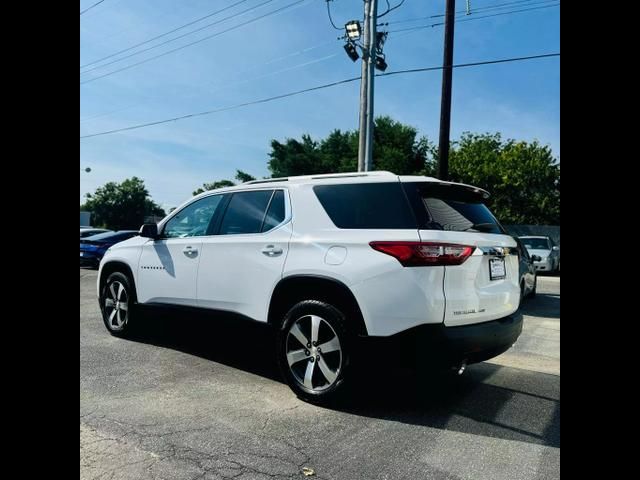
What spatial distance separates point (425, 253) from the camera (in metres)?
3.34

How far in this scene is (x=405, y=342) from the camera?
3.33 m

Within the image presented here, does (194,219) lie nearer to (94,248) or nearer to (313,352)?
(313,352)

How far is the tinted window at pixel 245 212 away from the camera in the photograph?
4.46 metres

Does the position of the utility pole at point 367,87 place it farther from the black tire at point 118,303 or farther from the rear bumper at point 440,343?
→ the rear bumper at point 440,343

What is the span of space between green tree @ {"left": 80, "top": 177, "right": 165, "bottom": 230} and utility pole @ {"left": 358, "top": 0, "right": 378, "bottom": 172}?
71209 mm

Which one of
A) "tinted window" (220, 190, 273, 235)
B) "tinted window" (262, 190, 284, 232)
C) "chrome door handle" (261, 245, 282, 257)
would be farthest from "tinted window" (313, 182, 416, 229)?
"tinted window" (220, 190, 273, 235)

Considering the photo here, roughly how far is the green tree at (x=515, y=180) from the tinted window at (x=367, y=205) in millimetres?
35767

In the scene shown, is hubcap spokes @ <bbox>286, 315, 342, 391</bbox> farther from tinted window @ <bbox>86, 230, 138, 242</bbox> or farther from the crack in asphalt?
tinted window @ <bbox>86, 230, 138, 242</bbox>

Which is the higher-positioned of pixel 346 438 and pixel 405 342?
pixel 405 342

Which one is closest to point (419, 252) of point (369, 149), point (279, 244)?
point (279, 244)

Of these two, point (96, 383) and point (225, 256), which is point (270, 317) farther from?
point (96, 383)
